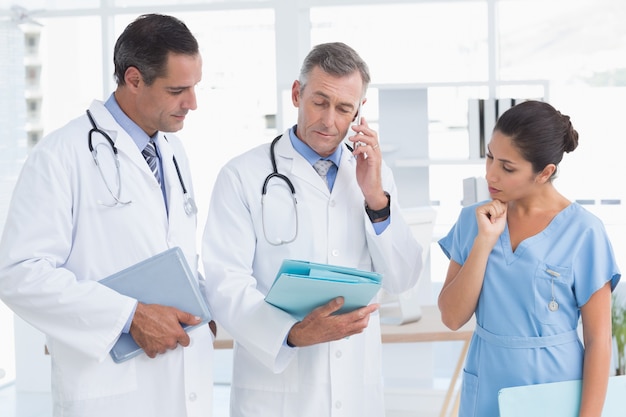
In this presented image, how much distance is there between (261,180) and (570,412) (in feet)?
2.69

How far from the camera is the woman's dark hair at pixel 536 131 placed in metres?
1.67

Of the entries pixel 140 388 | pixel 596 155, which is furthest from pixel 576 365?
pixel 596 155

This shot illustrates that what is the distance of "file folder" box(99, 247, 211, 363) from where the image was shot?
1621 mm

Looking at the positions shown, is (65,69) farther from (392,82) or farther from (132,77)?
(132,77)

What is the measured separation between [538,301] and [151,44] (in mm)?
974

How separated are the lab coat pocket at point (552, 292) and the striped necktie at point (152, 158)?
86 centimetres

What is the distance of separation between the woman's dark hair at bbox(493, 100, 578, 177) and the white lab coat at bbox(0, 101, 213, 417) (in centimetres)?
75


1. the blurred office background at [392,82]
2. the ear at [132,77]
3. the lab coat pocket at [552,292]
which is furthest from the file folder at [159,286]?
the blurred office background at [392,82]

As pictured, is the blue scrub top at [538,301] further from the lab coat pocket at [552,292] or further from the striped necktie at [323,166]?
the striped necktie at [323,166]

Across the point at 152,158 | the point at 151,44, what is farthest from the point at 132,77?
the point at 152,158

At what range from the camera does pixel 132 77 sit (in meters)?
1.77

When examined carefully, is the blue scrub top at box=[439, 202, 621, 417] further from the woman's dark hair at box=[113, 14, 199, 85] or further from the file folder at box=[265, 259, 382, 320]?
the woman's dark hair at box=[113, 14, 199, 85]

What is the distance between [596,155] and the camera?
190 inches

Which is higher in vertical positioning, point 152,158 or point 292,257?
point 152,158
